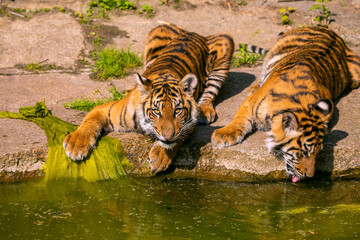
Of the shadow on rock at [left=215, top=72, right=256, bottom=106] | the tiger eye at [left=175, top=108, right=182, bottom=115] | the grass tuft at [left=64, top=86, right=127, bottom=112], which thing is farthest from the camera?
the shadow on rock at [left=215, top=72, right=256, bottom=106]

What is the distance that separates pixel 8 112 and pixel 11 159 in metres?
0.86

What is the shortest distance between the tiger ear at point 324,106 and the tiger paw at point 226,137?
71 cm

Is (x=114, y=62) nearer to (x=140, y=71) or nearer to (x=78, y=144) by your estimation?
(x=140, y=71)

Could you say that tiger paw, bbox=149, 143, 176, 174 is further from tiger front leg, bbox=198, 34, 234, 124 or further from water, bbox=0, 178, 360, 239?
tiger front leg, bbox=198, 34, 234, 124

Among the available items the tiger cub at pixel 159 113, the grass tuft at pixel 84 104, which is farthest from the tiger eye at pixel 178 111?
the grass tuft at pixel 84 104

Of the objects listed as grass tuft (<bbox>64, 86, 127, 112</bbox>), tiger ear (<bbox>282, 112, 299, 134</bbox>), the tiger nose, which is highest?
tiger ear (<bbox>282, 112, 299, 134</bbox>)

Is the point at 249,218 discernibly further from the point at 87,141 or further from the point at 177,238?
the point at 87,141

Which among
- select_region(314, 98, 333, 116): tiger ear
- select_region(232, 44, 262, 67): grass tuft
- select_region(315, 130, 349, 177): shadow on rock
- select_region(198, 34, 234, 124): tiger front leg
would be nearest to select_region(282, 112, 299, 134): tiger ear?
select_region(314, 98, 333, 116): tiger ear

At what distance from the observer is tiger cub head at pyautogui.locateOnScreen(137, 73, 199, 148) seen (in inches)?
145

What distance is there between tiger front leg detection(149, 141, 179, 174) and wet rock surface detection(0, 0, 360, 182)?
116 mm

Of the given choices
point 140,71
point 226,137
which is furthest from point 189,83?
point 140,71

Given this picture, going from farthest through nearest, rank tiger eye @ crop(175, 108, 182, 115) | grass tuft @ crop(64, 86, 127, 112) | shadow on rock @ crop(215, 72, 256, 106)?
shadow on rock @ crop(215, 72, 256, 106)
grass tuft @ crop(64, 86, 127, 112)
tiger eye @ crop(175, 108, 182, 115)

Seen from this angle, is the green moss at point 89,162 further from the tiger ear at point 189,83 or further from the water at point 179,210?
the tiger ear at point 189,83

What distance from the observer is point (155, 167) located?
3844mm
